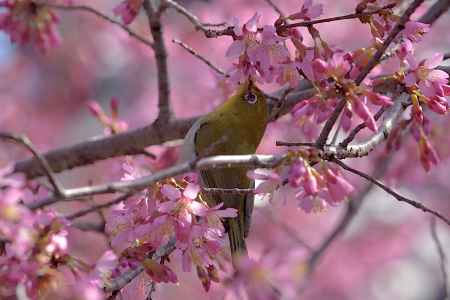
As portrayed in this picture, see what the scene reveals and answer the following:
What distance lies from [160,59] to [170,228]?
1202 millimetres

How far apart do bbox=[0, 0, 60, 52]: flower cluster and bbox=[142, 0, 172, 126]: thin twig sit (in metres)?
0.48

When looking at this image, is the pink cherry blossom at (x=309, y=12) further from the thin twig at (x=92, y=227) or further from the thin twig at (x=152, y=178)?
the thin twig at (x=92, y=227)

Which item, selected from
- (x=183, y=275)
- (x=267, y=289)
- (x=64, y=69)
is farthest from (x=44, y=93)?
(x=267, y=289)

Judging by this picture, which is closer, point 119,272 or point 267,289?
point 267,289

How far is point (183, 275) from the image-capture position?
6633mm

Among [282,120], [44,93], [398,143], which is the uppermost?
[398,143]

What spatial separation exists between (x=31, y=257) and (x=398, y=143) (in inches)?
66.4

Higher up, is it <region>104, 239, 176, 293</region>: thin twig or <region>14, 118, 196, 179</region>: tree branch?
<region>104, 239, 176, 293</region>: thin twig

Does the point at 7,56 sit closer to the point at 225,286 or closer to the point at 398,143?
the point at 398,143

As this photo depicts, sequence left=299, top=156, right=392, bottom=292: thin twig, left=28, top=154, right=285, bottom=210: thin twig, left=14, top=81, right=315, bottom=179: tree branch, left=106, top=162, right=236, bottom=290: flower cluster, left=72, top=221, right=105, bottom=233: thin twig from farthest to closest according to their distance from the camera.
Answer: left=299, top=156, right=392, bottom=292: thin twig → left=14, top=81, right=315, bottom=179: tree branch → left=72, top=221, right=105, bottom=233: thin twig → left=106, top=162, right=236, bottom=290: flower cluster → left=28, top=154, right=285, bottom=210: thin twig

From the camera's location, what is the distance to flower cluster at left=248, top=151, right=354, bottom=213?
2.06 meters

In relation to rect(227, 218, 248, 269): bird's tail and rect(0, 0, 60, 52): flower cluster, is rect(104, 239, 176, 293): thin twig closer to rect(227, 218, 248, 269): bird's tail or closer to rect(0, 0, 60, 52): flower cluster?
rect(227, 218, 248, 269): bird's tail

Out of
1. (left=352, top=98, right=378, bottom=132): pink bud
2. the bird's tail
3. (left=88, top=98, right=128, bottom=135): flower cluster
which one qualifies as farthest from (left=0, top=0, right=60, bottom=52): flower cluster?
(left=352, top=98, right=378, bottom=132): pink bud

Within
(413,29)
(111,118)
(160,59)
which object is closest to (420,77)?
(413,29)
